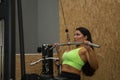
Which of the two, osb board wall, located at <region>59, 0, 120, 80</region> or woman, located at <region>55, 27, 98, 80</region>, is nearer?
woman, located at <region>55, 27, 98, 80</region>

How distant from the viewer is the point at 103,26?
3.37 metres

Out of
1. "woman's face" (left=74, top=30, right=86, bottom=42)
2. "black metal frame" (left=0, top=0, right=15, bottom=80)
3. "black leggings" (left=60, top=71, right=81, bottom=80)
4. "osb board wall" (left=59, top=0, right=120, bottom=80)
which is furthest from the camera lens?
"osb board wall" (left=59, top=0, right=120, bottom=80)

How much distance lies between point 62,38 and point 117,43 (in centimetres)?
82

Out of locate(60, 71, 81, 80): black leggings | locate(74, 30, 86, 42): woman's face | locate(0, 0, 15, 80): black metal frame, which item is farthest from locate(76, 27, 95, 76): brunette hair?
locate(0, 0, 15, 80): black metal frame

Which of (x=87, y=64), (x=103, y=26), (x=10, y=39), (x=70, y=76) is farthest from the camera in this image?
(x=103, y=26)

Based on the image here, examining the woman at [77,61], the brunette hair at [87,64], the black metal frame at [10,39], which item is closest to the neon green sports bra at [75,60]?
the woman at [77,61]

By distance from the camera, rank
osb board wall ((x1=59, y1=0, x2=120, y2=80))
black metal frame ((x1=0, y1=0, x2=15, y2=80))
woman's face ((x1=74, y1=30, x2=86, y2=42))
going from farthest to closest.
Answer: osb board wall ((x1=59, y1=0, x2=120, y2=80)) → woman's face ((x1=74, y1=30, x2=86, y2=42)) → black metal frame ((x1=0, y1=0, x2=15, y2=80))

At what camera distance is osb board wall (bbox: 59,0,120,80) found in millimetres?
3252

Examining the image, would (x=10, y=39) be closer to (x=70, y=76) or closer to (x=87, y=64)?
(x=70, y=76)

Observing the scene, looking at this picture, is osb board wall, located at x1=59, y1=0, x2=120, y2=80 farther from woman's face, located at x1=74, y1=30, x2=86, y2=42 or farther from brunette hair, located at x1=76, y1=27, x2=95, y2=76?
woman's face, located at x1=74, y1=30, x2=86, y2=42

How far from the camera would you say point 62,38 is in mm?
3672

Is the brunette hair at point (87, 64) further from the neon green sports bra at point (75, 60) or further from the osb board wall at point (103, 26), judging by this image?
the osb board wall at point (103, 26)

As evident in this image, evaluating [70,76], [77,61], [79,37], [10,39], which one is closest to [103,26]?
[79,37]

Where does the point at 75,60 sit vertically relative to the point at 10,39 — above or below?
below
